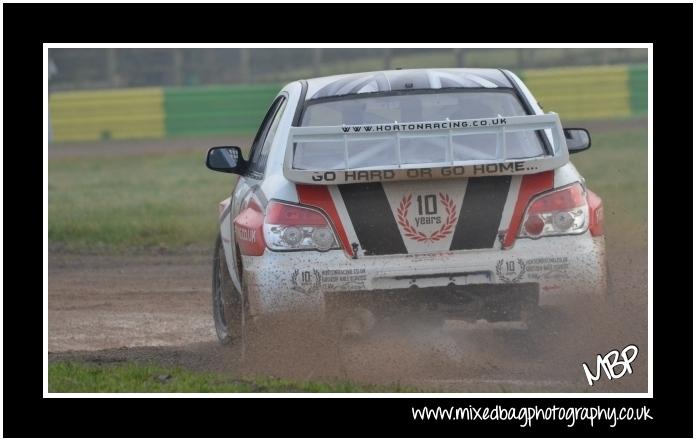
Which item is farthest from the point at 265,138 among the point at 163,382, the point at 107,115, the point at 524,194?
the point at 107,115

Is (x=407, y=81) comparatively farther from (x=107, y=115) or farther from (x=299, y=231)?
(x=107, y=115)

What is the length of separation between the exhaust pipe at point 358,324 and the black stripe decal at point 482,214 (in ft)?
1.91

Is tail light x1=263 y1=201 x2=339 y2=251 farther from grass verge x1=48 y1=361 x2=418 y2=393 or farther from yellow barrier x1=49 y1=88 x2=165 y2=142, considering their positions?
yellow barrier x1=49 y1=88 x2=165 y2=142

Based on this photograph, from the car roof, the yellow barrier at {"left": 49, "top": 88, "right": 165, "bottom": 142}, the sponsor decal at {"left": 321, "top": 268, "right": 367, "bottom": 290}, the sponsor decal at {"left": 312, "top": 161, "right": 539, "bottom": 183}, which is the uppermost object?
the yellow barrier at {"left": 49, "top": 88, "right": 165, "bottom": 142}

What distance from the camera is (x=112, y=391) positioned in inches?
250

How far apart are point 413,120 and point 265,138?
1.29m

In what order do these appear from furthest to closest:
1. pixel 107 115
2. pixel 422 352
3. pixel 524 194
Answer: pixel 107 115 → pixel 422 352 → pixel 524 194

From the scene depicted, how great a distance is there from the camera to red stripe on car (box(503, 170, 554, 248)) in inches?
254

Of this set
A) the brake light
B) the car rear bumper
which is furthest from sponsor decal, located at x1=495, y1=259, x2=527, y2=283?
the brake light

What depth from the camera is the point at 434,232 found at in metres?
6.44

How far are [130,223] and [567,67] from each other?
753 inches

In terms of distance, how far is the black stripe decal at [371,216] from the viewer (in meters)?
6.42

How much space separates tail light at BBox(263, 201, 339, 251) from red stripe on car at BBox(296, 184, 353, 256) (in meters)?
0.03

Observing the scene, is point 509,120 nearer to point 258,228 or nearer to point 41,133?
point 258,228
